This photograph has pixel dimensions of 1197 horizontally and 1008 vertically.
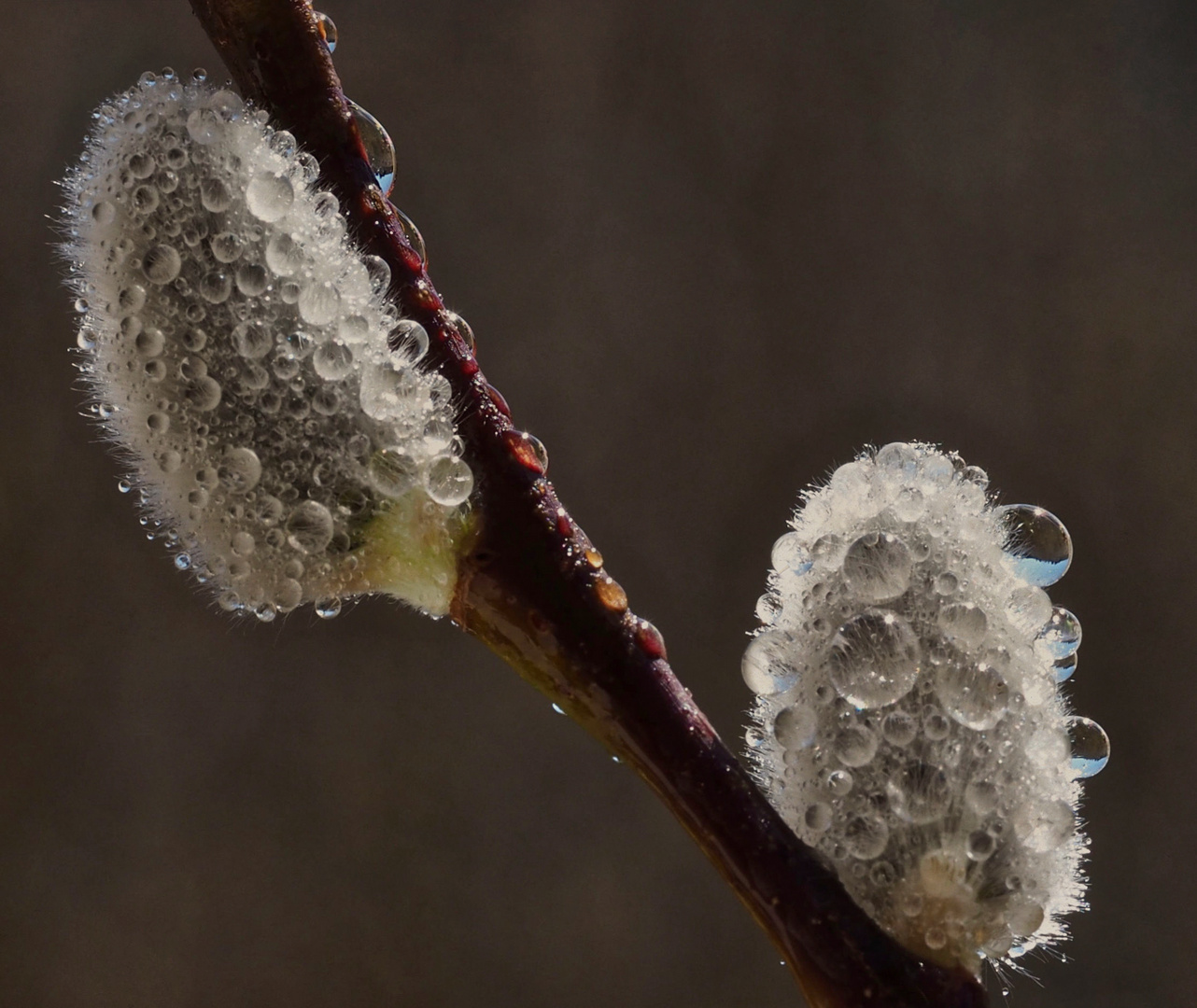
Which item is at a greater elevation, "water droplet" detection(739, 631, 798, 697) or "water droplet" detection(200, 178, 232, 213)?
"water droplet" detection(739, 631, 798, 697)

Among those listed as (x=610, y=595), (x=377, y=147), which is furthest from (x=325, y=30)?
(x=610, y=595)

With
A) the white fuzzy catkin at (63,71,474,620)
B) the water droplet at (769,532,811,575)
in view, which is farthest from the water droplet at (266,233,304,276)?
the water droplet at (769,532,811,575)

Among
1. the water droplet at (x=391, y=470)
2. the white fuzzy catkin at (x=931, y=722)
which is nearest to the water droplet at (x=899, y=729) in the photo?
the white fuzzy catkin at (x=931, y=722)

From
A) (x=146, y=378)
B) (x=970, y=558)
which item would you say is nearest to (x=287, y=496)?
(x=146, y=378)

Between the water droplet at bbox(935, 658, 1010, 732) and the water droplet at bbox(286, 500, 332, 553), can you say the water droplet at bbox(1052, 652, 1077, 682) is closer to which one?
the water droplet at bbox(935, 658, 1010, 732)

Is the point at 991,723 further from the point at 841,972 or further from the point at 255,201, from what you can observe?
the point at 255,201

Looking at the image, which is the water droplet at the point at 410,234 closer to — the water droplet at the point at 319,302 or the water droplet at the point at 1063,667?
the water droplet at the point at 319,302

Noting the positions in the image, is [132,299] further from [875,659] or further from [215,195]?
[875,659]
